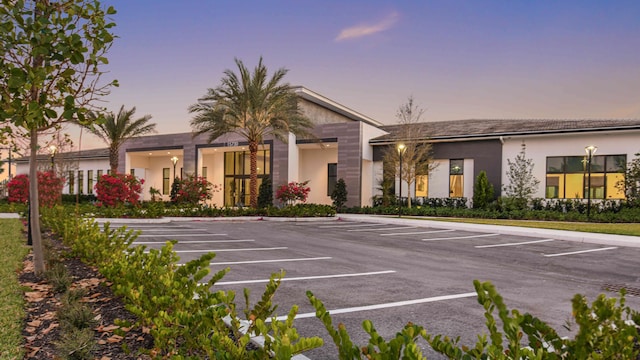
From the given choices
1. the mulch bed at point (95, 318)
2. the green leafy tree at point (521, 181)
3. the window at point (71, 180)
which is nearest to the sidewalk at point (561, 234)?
the green leafy tree at point (521, 181)

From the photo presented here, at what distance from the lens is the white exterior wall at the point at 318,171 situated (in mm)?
33250

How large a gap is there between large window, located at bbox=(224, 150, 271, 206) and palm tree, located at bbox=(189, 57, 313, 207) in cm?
1020

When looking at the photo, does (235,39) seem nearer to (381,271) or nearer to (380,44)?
(380,44)

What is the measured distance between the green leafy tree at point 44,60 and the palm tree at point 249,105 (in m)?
18.2

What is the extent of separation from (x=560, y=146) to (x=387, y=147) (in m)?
11.0

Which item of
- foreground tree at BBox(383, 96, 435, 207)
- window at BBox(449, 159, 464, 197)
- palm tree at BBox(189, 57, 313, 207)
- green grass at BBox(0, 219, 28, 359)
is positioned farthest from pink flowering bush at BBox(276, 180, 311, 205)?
green grass at BBox(0, 219, 28, 359)

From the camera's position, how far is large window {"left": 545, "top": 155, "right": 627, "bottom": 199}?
23953 millimetres

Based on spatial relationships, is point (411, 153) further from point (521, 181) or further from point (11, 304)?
point (11, 304)

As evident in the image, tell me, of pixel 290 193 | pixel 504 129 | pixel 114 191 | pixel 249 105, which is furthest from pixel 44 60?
pixel 504 129

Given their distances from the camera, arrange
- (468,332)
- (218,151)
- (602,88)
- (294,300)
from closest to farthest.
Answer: (468,332), (294,300), (602,88), (218,151)

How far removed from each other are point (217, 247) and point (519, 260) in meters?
7.69

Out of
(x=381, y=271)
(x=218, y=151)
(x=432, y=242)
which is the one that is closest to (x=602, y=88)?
(x=432, y=242)

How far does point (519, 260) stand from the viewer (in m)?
9.84

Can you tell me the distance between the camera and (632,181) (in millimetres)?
22641
